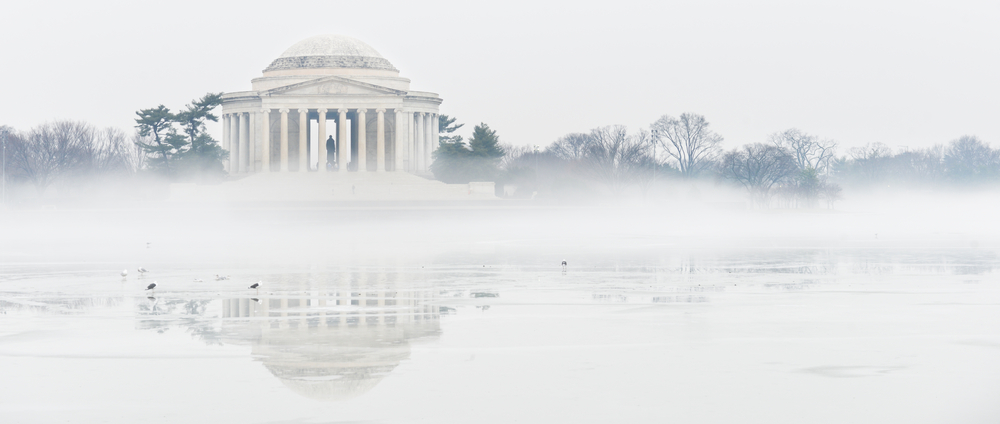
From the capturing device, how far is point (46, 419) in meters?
11.3

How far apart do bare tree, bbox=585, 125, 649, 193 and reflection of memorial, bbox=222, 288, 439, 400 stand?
265ft

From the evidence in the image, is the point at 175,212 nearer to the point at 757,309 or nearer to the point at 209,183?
the point at 209,183

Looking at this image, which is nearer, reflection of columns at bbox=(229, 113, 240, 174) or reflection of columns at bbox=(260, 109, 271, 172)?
reflection of columns at bbox=(260, 109, 271, 172)

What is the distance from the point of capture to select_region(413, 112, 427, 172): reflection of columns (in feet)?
363

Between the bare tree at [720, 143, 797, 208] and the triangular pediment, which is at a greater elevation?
the triangular pediment

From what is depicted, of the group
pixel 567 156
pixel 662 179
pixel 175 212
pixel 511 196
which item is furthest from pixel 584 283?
pixel 567 156

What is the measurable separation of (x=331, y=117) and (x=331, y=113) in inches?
112

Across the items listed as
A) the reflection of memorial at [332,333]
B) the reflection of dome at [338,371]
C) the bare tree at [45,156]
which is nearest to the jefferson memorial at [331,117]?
the bare tree at [45,156]

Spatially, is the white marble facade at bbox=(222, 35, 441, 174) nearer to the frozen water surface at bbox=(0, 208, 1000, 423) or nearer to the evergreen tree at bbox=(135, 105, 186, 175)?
the evergreen tree at bbox=(135, 105, 186, 175)

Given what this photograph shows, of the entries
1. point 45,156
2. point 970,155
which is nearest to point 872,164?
point 970,155

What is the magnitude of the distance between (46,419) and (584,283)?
15.2 m

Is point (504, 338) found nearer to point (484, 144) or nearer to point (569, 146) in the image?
point (484, 144)

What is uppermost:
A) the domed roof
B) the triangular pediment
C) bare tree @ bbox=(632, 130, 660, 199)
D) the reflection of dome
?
the domed roof

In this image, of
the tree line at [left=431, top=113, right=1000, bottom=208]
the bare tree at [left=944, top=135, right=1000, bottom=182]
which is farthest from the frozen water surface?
the bare tree at [left=944, top=135, right=1000, bottom=182]
